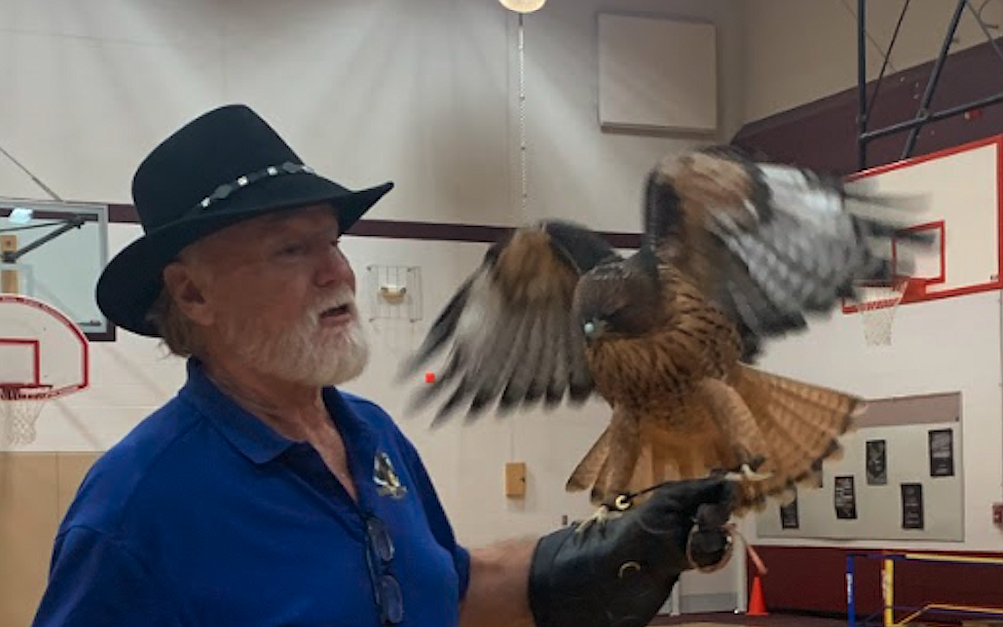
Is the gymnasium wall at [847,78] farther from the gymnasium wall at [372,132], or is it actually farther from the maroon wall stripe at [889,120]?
the gymnasium wall at [372,132]

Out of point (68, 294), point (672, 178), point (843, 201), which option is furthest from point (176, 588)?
point (68, 294)

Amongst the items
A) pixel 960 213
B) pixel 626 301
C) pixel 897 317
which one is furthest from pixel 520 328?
pixel 897 317

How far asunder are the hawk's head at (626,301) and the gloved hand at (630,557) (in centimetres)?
31

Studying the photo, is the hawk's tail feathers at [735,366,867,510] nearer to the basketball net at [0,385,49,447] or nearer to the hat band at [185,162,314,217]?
the hat band at [185,162,314,217]

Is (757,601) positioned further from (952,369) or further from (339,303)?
(339,303)

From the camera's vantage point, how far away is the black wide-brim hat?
5.53 feet

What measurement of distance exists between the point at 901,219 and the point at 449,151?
5787 millimetres

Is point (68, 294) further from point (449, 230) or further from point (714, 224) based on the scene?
point (714, 224)

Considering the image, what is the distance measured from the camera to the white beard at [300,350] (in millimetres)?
1719

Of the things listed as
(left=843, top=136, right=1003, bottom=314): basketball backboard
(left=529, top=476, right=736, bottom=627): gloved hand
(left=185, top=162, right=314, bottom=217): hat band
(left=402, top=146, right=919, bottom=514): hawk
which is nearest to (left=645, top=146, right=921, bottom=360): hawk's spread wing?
(left=402, top=146, right=919, bottom=514): hawk

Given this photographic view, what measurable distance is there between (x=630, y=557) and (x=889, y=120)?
5964 millimetres

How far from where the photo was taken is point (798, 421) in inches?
86.4

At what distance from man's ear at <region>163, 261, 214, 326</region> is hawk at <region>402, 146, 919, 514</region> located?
28.1 inches

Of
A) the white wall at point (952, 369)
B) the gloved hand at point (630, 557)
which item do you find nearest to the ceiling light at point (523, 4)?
the white wall at point (952, 369)
